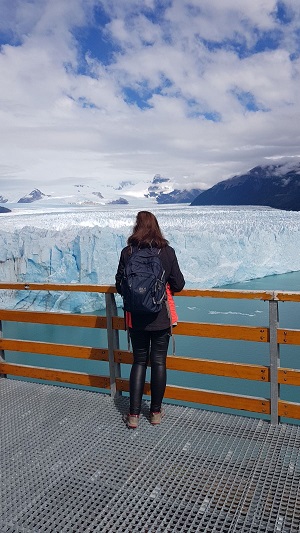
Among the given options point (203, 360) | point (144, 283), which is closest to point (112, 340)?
point (203, 360)

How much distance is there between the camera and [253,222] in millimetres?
17906

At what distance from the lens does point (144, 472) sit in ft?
6.82

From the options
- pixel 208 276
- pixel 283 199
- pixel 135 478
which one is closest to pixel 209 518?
pixel 135 478

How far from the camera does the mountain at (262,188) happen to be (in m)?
60.9

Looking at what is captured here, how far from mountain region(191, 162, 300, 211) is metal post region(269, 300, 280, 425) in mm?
56519

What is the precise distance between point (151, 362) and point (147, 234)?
2.32ft

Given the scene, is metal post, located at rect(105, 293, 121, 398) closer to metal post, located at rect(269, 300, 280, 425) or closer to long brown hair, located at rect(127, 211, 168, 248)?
long brown hair, located at rect(127, 211, 168, 248)

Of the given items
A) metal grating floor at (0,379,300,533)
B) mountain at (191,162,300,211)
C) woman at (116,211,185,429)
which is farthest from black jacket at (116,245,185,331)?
mountain at (191,162,300,211)

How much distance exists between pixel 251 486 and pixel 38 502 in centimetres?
91

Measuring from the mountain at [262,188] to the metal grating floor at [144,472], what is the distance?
56634 mm

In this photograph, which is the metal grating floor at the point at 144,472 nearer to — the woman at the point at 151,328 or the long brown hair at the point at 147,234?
the woman at the point at 151,328

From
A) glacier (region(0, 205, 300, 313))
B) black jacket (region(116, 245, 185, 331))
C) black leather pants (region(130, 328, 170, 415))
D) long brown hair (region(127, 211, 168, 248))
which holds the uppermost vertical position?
long brown hair (region(127, 211, 168, 248))

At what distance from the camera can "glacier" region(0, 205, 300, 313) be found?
13.1 metres

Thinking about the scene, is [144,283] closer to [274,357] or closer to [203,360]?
[203,360]
